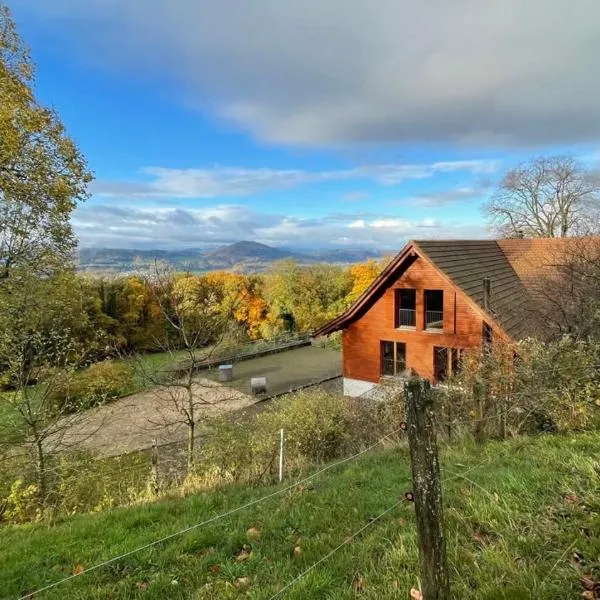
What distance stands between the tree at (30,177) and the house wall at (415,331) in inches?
484

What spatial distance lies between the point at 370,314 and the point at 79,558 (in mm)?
16338

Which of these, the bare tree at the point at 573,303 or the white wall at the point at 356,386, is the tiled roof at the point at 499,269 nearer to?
the bare tree at the point at 573,303

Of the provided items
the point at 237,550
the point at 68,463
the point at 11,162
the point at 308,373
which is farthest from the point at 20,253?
the point at 308,373

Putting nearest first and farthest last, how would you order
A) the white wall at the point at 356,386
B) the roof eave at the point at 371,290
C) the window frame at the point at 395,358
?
the roof eave at the point at 371,290 → the window frame at the point at 395,358 → the white wall at the point at 356,386

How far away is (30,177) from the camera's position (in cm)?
1234

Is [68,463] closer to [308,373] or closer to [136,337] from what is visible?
[308,373]

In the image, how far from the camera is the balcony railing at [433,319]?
18234 mm

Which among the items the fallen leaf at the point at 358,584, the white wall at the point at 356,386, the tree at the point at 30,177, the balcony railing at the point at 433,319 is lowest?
the white wall at the point at 356,386

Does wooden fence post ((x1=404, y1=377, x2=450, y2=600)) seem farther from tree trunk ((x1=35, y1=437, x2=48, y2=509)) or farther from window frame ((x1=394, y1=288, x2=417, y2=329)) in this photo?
window frame ((x1=394, y1=288, x2=417, y2=329))

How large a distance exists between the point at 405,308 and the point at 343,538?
15.6 meters

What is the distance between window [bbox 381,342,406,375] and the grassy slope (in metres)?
12.9

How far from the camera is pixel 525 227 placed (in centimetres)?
3759

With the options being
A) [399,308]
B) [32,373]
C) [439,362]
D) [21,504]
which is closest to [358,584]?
[21,504]

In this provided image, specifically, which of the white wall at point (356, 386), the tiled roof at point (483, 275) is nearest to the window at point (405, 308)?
the tiled roof at point (483, 275)
